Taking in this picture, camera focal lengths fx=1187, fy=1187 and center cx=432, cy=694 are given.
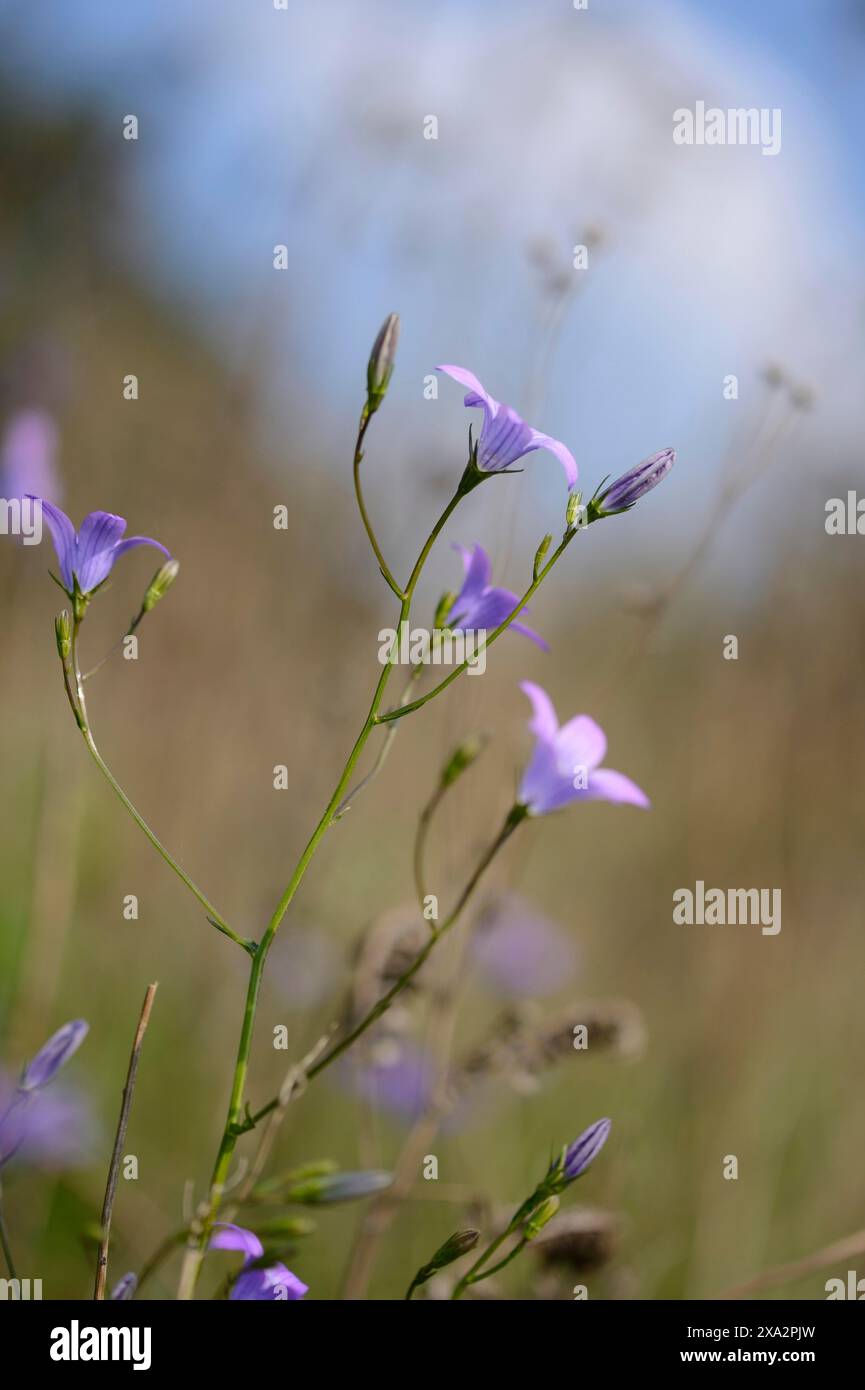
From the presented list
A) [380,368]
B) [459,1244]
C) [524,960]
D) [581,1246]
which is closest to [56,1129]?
[581,1246]

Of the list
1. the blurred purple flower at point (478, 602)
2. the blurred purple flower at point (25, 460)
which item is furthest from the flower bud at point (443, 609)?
the blurred purple flower at point (25, 460)

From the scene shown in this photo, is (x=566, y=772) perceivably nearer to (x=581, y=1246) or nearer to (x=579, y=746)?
(x=579, y=746)

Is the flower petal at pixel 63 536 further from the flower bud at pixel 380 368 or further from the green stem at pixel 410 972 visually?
the green stem at pixel 410 972

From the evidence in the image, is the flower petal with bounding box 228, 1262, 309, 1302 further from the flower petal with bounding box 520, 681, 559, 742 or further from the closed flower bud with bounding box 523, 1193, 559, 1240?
the flower petal with bounding box 520, 681, 559, 742

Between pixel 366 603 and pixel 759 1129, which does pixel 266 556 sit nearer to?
pixel 366 603

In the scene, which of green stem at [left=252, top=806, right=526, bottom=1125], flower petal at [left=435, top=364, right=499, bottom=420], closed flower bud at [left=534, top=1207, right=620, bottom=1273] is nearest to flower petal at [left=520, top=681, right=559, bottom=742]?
green stem at [left=252, top=806, right=526, bottom=1125]
